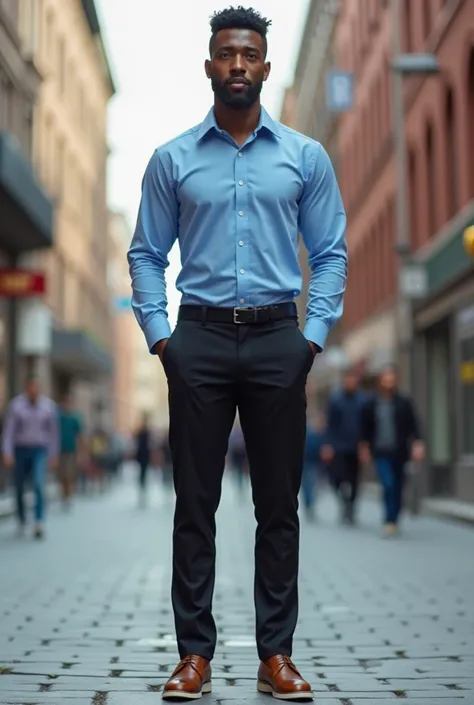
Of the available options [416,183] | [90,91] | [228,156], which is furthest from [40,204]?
[90,91]

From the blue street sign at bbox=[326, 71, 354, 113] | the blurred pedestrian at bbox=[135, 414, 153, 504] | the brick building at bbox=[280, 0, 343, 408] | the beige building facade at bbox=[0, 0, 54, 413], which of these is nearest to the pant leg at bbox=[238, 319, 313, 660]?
the beige building facade at bbox=[0, 0, 54, 413]

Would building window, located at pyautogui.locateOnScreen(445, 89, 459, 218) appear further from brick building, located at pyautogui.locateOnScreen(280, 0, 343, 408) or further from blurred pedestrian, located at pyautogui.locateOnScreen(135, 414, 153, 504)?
brick building, located at pyautogui.locateOnScreen(280, 0, 343, 408)

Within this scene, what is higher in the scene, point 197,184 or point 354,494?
point 197,184

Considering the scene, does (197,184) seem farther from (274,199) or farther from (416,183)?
(416,183)

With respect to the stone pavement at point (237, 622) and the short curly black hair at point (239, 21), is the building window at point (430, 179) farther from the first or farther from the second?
the short curly black hair at point (239, 21)

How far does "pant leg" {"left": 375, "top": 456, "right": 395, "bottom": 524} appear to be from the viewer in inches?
611

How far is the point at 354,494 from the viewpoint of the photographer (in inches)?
711

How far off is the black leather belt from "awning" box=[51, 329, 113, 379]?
117 ft

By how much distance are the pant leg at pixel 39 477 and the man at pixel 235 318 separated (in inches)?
421

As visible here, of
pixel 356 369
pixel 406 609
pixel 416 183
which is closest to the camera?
pixel 406 609

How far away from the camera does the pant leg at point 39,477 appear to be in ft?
51.0

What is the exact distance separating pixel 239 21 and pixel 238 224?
700 mm

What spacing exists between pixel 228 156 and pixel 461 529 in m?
12.4

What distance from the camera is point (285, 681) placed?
4.82 m
